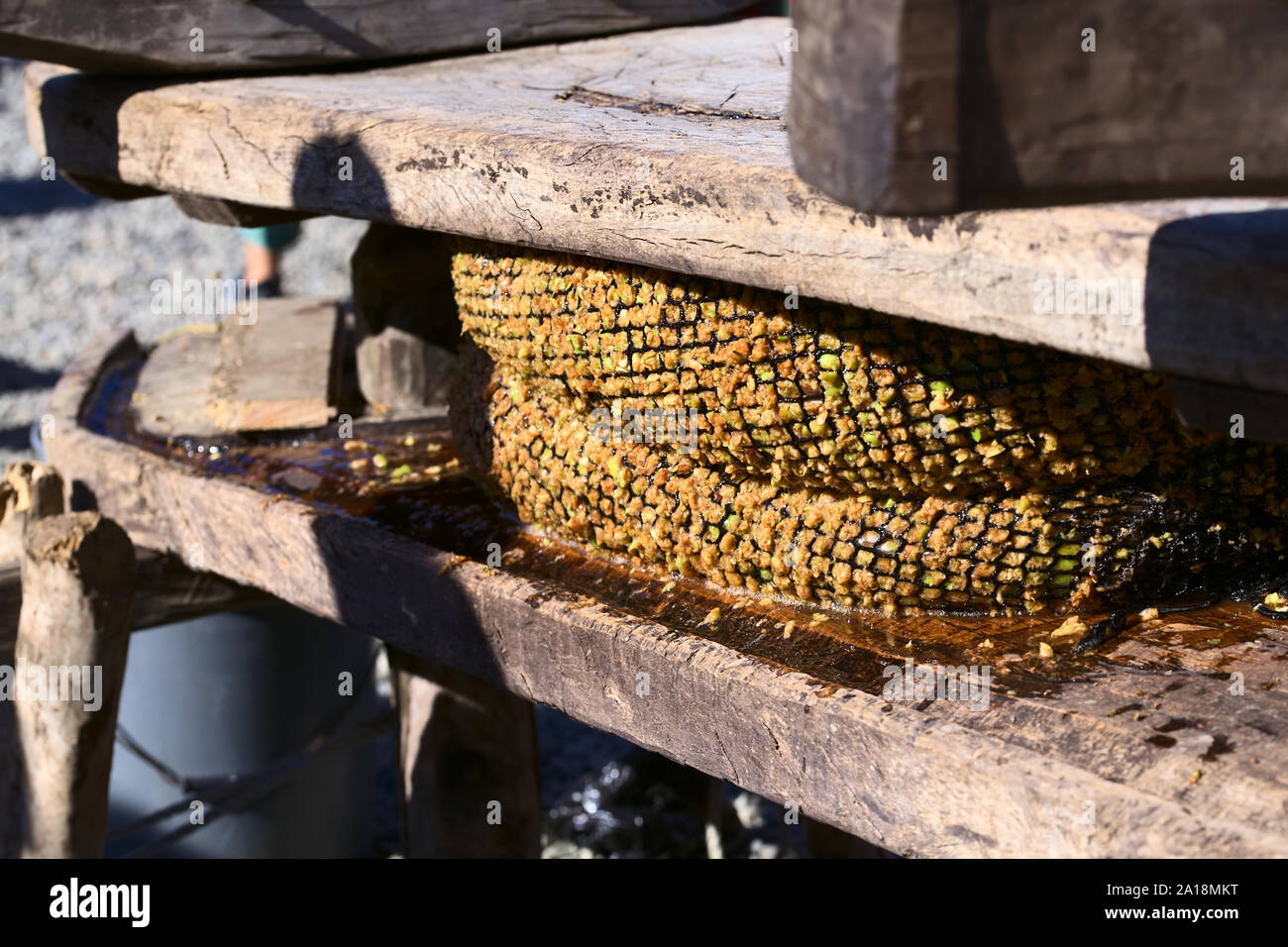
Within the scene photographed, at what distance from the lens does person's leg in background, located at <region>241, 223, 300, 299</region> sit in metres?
6.89

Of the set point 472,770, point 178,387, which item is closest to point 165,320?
point 178,387

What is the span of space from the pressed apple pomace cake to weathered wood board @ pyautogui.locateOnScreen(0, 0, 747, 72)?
86 centimetres

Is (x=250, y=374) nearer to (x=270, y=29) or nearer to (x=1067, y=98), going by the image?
(x=270, y=29)

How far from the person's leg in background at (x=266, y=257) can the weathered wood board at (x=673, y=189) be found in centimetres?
416

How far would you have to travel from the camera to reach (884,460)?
163 cm

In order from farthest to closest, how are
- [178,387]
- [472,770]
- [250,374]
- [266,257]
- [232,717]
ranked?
[266,257] < [232,717] < [178,387] < [250,374] < [472,770]

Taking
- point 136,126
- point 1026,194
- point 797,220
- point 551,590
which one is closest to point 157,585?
point 136,126

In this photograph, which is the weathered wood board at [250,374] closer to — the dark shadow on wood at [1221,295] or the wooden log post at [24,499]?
the wooden log post at [24,499]

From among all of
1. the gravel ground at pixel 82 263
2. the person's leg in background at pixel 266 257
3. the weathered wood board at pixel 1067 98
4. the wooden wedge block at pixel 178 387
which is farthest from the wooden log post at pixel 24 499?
the person's leg in background at pixel 266 257

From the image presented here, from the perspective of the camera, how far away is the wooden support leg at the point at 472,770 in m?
2.84

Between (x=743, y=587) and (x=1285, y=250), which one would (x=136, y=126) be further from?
(x=1285, y=250)

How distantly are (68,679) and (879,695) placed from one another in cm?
149

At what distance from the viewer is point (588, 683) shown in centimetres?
180

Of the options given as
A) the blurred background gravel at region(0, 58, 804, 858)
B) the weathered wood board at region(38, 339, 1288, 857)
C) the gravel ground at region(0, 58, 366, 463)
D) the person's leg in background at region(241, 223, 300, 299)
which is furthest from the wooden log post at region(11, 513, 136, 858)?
the person's leg in background at region(241, 223, 300, 299)
